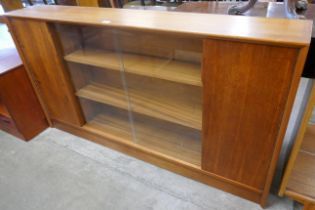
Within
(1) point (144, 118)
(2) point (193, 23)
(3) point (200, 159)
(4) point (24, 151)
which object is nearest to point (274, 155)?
(3) point (200, 159)

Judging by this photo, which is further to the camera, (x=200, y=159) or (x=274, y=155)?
(x=200, y=159)

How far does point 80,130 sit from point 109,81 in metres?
0.48

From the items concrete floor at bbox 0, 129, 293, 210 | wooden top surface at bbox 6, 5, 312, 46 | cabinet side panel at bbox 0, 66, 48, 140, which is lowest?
concrete floor at bbox 0, 129, 293, 210

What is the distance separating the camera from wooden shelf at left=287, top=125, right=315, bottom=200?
51.9 inches

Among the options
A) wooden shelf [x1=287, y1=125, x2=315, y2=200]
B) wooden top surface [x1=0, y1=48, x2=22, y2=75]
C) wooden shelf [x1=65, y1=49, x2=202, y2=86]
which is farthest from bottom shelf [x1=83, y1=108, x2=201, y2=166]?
wooden top surface [x1=0, y1=48, x2=22, y2=75]

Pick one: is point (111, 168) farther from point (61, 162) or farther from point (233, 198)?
point (233, 198)

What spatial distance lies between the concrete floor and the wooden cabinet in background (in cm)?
15

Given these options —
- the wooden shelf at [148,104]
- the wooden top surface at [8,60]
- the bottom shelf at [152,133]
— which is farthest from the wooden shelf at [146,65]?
the wooden top surface at [8,60]

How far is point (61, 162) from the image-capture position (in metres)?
1.81

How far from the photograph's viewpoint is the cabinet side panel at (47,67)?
1563 millimetres

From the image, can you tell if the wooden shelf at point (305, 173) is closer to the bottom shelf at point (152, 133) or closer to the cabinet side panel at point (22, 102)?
the bottom shelf at point (152, 133)

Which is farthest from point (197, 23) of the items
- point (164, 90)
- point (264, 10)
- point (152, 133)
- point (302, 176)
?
point (302, 176)

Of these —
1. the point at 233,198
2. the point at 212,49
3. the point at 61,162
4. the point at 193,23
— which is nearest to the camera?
the point at 212,49

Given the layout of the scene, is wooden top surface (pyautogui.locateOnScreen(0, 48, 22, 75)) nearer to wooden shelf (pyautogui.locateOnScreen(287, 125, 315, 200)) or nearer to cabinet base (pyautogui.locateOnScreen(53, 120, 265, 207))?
cabinet base (pyautogui.locateOnScreen(53, 120, 265, 207))
